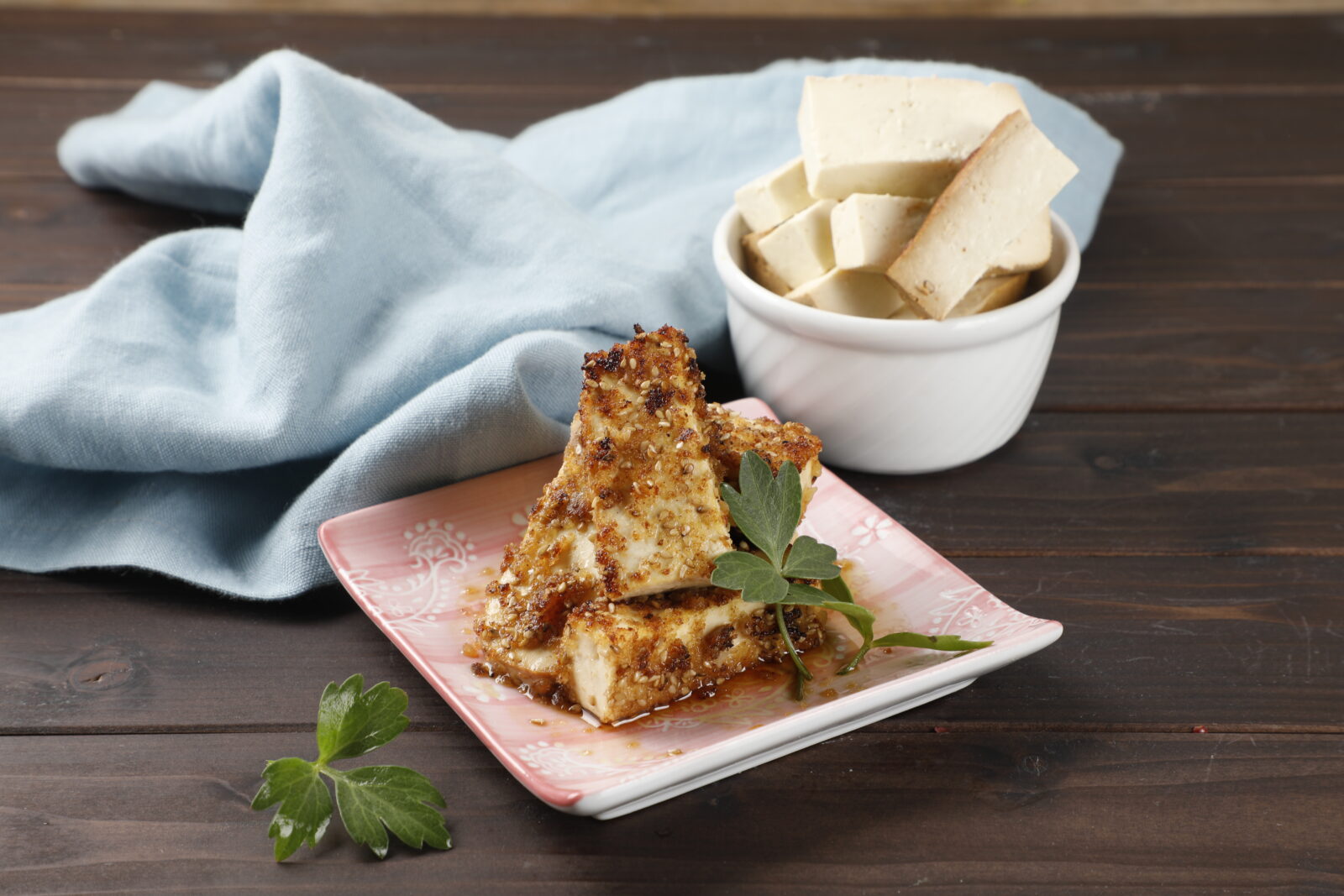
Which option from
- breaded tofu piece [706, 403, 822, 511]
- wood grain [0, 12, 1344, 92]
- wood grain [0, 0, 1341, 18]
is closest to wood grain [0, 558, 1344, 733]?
breaded tofu piece [706, 403, 822, 511]

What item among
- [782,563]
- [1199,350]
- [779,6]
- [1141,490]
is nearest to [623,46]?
[779,6]

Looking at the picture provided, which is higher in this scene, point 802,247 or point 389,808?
point 802,247

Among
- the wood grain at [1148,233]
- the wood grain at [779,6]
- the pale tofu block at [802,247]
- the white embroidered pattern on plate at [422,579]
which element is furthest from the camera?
the wood grain at [779,6]

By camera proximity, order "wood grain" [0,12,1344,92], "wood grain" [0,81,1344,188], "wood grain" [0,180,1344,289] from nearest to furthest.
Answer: "wood grain" [0,180,1344,289], "wood grain" [0,81,1344,188], "wood grain" [0,12,1344,92]

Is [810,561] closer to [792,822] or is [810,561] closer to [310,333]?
[792,822]

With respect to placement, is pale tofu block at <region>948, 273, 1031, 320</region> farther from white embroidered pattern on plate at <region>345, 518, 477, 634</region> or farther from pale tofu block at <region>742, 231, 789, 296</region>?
white embroidered pattern on plate at <region>345, 518, 477, 634</region>

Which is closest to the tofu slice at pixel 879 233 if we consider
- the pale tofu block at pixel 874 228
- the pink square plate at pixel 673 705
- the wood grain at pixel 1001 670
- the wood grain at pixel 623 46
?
the pale tofu block at pixel 874 228

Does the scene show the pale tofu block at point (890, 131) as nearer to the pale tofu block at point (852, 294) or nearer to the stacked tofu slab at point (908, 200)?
the stacked tofu slab at point (908, 200)

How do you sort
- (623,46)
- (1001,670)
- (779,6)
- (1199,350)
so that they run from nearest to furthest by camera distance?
(1001,670)
(1199,350)
(623,46)
(779,6)
